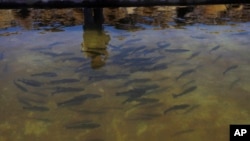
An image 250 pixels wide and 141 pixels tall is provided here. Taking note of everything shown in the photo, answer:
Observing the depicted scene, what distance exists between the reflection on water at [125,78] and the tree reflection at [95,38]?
3cm

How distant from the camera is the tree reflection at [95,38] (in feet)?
26.4

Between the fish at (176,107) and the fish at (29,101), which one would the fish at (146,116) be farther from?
the fish at (29,101)

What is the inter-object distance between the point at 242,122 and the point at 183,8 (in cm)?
777

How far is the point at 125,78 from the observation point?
6883mm

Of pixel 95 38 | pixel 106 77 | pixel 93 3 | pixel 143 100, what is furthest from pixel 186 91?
pixel 93 3

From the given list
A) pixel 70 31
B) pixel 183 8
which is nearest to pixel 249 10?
pixel 183 8

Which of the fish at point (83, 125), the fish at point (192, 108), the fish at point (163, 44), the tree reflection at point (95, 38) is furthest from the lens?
the fish at point (163, 44)

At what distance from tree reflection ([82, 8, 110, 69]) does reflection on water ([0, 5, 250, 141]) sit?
0.10ft

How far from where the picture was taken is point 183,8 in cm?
1229

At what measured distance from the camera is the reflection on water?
17.4 ft

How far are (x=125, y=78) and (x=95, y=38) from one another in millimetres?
3058

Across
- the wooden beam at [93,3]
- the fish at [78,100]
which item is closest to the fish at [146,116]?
the fish at [78,100]

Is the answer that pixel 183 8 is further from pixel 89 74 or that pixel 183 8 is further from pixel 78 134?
pixel 78 134

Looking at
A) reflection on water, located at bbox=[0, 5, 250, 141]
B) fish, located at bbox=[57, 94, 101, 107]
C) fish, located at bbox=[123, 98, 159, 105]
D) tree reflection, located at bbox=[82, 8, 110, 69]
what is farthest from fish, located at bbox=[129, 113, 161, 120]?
tree reflection, located at bbox=[82, 8, 110, 69]
